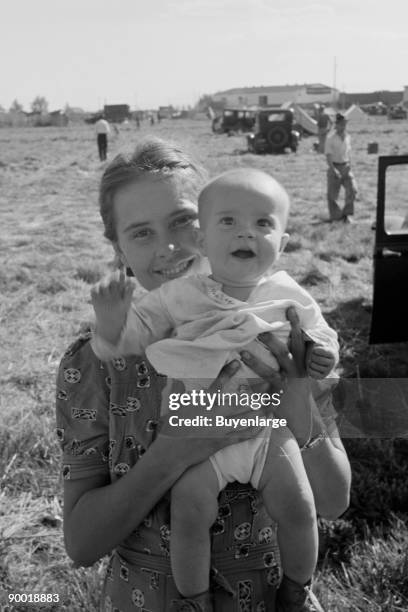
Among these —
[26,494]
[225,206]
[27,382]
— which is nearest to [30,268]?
[27,382]

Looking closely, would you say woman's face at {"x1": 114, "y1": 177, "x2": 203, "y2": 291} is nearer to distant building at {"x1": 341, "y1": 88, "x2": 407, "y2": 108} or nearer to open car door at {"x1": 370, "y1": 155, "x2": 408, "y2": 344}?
open car door at {"x1": 370, "y1": 155, "x2": 408, "y2": 344}

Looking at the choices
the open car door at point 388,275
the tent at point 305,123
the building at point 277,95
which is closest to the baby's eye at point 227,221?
the open car door at point 388,275

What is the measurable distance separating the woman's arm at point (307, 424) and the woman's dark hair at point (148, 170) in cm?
56

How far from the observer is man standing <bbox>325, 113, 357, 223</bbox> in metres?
10.8

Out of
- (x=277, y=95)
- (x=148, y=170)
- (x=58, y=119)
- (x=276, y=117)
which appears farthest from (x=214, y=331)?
(x=277, y=95)

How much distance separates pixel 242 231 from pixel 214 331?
0.87 ft

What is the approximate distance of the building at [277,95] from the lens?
96.0 metres

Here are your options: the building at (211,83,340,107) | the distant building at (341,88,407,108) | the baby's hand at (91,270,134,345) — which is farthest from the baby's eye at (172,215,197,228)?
the distant building at (341,88,407,108)

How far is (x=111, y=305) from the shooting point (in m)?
1.59

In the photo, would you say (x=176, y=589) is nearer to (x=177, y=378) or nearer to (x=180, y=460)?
(x=180, y=460)

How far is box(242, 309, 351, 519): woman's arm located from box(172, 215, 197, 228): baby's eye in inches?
18.0

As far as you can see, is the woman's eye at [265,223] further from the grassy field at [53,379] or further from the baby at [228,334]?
the grassy field at [53,379]

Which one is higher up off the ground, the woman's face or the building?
the building

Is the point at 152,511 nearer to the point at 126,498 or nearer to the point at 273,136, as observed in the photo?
the point at 126,498
